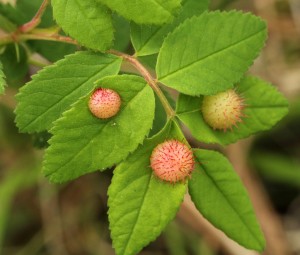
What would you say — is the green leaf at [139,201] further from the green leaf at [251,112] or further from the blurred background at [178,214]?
the blurred background at [178,214]

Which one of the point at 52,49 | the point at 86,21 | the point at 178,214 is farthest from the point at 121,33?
the point at 178,214

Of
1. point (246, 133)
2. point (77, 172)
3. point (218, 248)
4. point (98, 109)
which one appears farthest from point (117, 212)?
point (218, 248)

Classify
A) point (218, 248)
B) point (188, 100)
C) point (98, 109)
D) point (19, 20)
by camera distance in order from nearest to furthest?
point (98, 109)
point (188, 100)
point (19, 20)
point (218, 248)

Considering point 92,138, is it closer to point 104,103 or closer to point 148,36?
point 104,103

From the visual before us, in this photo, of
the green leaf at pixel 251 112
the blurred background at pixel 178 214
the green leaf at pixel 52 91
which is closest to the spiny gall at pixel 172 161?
the green leaf at pixel 251 112

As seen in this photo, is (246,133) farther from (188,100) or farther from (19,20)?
(19,20)

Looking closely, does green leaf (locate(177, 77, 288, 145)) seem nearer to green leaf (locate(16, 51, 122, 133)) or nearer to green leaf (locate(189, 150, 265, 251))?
green leaf (locate(189, 150, 265, 251))
